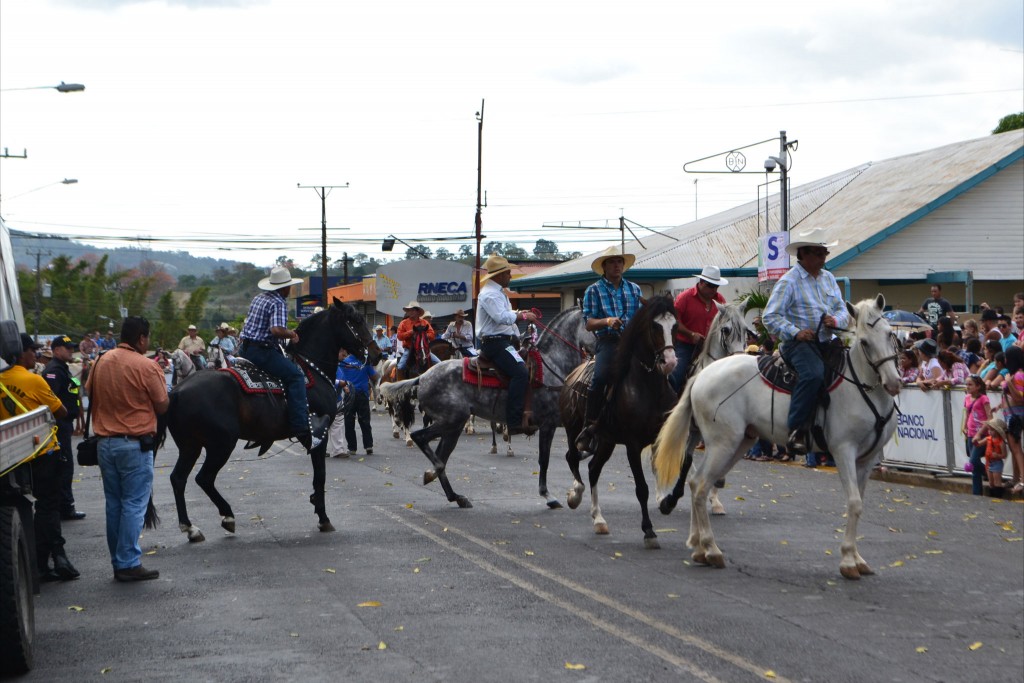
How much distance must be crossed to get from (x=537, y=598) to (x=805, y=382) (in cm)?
290

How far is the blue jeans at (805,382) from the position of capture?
9844mm

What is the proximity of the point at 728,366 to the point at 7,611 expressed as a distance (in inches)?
247

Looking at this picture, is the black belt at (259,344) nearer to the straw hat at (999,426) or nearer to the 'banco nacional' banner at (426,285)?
the straw hat at (999,426)

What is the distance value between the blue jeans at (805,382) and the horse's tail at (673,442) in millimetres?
1043

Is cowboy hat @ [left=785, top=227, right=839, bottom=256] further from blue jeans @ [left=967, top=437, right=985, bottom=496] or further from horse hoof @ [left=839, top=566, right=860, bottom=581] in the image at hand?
blue jeans @ [left=967, top=437, right=985, bottom=496]

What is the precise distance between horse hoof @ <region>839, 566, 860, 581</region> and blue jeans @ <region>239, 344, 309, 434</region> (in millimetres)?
5374

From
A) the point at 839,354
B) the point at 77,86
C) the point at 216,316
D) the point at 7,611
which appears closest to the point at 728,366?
the point at 839,354

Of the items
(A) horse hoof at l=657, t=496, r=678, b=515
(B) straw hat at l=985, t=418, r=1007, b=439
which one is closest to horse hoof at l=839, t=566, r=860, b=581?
(A) horse hoof at l=657, t=496, r=678, b=515

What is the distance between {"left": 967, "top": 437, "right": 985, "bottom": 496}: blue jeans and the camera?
1494 centimetres

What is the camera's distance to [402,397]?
14.7 m

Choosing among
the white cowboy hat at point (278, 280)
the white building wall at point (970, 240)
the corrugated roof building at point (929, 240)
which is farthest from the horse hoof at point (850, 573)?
the white building wall at point (970, 240)

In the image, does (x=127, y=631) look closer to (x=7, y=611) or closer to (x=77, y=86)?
(x=7, y=611)

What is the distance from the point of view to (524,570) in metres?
9.72

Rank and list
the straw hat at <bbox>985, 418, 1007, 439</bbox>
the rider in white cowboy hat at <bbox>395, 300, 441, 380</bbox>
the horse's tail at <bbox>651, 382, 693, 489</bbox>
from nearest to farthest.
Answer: the horse's tail at <bbox>651, 382, 693, 489</bbox>
the straw hat at <bbox>985, 418, 1007, 439</bbox>
the rider in white cowboy hat at <bbox>395, 300, 441, 380</bbox>
